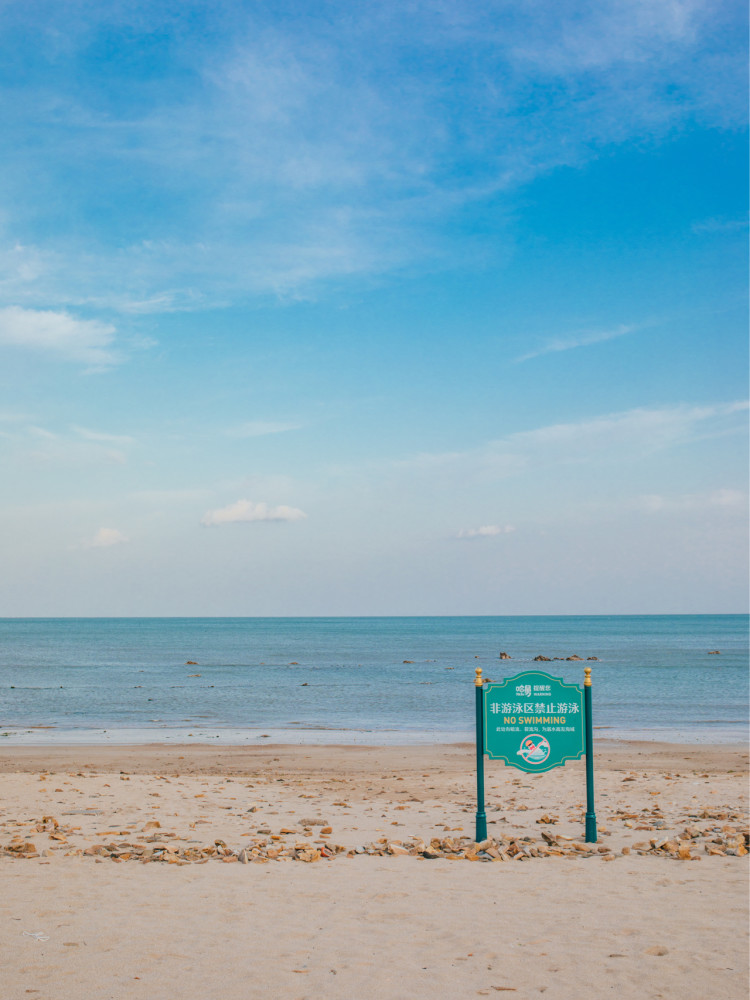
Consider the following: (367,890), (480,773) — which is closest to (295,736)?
(480,773)

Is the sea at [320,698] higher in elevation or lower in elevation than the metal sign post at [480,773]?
lower

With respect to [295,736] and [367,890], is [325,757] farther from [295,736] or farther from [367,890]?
[367,890]

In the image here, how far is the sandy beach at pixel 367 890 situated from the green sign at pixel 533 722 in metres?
1.13

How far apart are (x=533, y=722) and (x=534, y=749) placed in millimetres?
381

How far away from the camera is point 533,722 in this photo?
466 inches

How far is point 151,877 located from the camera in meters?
9.57

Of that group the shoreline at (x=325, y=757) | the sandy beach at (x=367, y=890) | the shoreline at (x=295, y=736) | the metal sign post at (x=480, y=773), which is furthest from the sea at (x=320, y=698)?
the metal sign post at (x=480, y=773)

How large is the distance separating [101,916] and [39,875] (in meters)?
1.98

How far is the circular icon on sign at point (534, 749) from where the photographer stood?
11727mm

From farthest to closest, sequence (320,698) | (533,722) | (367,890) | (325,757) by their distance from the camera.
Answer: (320,698) → (325,757) → (533,722) → (367,890)

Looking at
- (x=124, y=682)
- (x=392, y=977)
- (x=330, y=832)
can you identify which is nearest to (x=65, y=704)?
(x=124, y=682)

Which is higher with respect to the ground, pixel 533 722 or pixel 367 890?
pixel 533 722

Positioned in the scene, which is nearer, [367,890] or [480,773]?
[367,890]

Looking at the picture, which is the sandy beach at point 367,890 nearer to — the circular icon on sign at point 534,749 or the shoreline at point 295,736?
the circular icon on sign at point 534,749
